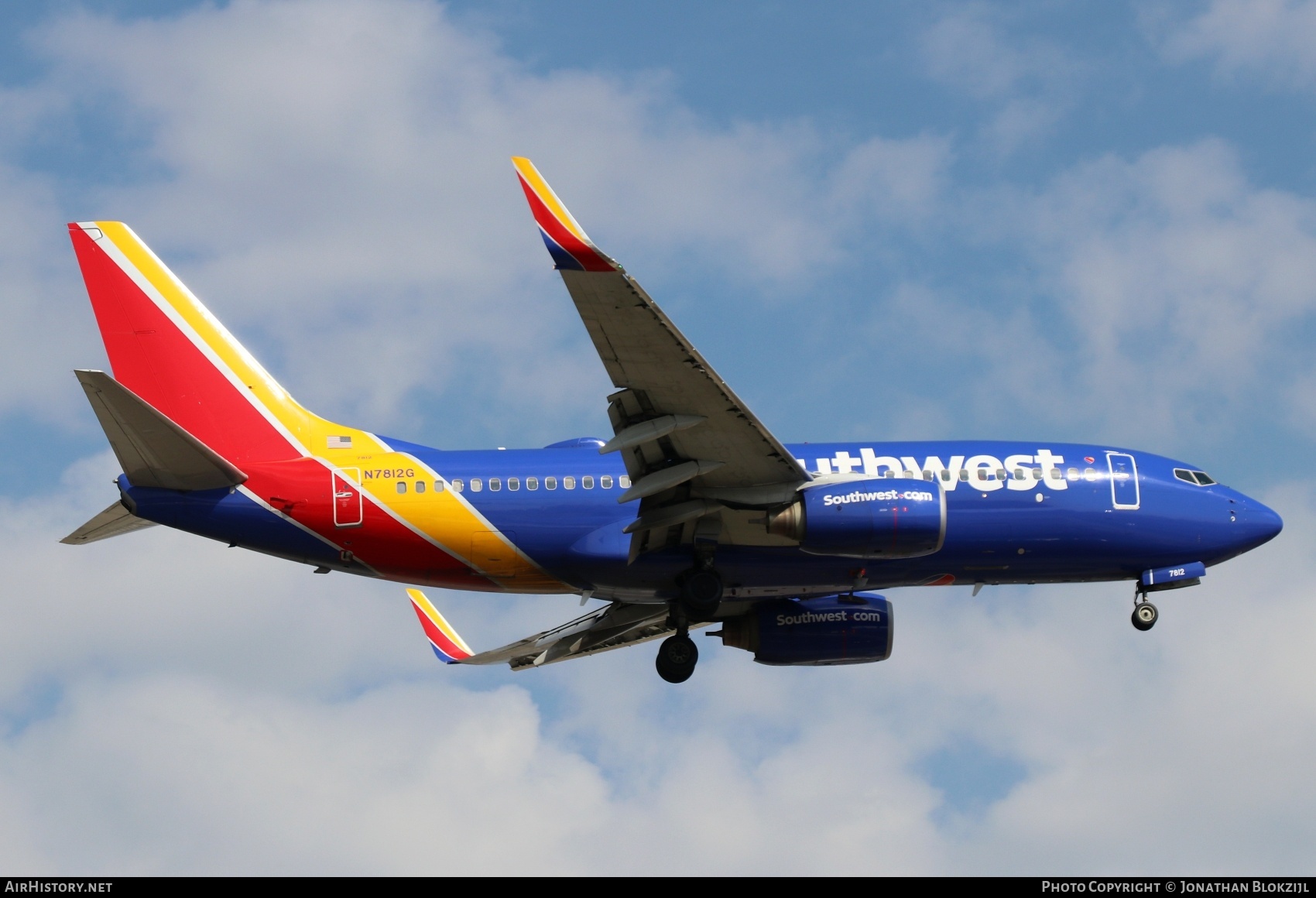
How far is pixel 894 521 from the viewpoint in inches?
1404

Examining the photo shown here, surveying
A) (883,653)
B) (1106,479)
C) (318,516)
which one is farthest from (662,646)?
(1106,479)

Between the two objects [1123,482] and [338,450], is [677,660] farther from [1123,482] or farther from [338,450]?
[1123,482]

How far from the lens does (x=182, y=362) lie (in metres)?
39.2

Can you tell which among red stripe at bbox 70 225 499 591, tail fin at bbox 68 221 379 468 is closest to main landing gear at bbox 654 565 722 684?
red stripe at bbox 70 225 499 591

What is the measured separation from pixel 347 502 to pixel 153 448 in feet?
14.9

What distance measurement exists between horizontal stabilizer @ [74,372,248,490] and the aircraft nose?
972 inches

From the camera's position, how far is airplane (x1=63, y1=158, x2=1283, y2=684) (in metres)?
35.9

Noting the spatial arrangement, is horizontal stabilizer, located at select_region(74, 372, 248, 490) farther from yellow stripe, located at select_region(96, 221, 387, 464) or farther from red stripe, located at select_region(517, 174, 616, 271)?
red stripe, located at select_region(517, 174, 616, 271)

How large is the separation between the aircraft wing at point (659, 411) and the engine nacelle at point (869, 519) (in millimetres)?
727

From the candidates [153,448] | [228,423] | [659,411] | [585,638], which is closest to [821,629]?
[585,638]

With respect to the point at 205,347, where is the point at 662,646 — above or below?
below

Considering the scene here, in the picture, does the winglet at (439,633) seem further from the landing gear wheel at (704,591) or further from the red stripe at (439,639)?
the landing gear wheel at (704,591)

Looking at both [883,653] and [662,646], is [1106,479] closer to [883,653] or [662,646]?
[883,653]

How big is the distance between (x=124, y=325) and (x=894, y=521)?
1908 cm
